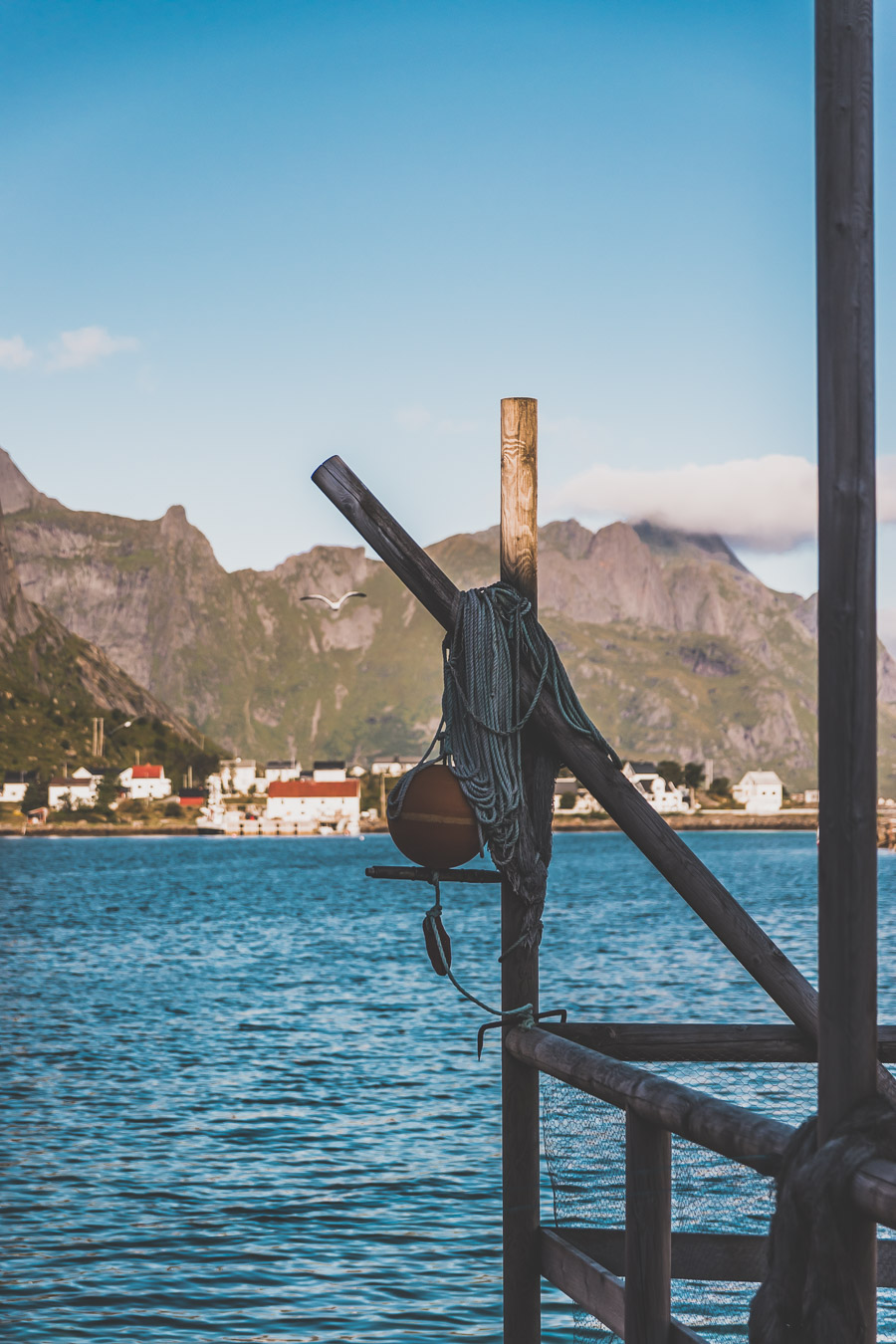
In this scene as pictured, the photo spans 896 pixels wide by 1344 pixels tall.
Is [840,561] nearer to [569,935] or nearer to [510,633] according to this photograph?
[510,633]

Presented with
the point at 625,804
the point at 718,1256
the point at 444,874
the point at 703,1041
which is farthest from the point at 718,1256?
the point at 444,874

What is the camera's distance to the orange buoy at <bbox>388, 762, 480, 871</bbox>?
5773mm

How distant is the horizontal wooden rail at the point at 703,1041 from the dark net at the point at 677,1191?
25 cm

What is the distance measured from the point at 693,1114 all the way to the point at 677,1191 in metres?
1.02

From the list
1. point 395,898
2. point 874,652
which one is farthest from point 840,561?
point 395,898

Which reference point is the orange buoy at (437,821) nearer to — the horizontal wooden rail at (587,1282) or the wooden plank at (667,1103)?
the wooden plank at (667,1103)

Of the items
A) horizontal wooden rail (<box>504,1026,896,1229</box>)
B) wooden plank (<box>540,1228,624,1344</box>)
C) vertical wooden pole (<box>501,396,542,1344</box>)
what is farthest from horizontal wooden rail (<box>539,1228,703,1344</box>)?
horizontal wooden rail (<box>504,1026,896,1229</box>)

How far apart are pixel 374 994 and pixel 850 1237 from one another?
34.5 metres

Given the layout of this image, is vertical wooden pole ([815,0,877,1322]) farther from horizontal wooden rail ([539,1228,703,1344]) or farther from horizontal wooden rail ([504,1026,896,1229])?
horizontal wooden rail ([539,1228,703,1344])

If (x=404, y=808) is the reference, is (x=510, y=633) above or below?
above

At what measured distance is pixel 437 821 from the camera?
5789 mm

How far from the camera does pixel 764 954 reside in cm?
528

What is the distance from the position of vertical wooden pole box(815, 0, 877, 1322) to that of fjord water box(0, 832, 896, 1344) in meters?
8.35

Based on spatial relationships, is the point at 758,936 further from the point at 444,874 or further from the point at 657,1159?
the point at 444,874
